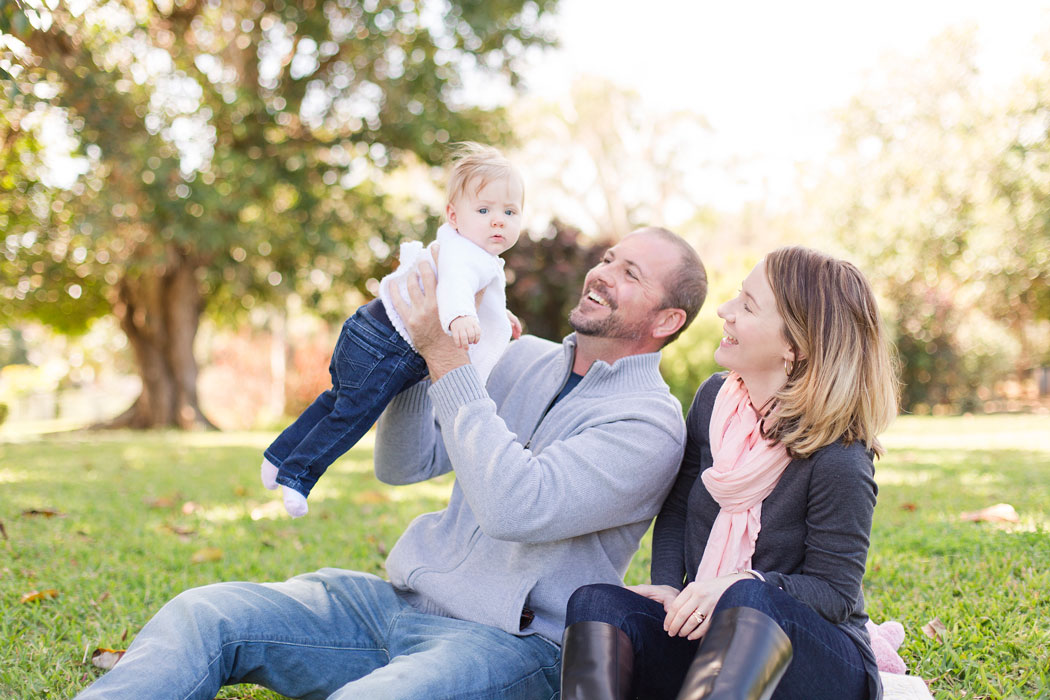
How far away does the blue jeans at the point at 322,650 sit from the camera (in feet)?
6.07

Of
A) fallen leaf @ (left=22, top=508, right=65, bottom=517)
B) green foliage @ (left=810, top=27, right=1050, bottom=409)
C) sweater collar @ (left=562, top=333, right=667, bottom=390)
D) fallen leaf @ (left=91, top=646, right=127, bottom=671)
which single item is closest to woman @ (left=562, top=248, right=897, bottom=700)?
sweater collar @ (left=562, top=333, right=667, bottom=390)

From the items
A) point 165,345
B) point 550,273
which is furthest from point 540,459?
point 165,345

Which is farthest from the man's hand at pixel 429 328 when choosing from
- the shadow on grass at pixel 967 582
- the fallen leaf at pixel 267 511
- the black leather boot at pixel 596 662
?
the fallen leaf at pixel 267 511

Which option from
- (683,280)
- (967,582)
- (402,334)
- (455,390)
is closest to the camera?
(455,390)

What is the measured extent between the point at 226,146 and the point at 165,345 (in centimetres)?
426

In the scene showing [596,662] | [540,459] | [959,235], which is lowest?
[596,662]

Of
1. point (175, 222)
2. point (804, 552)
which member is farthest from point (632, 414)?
point (175, 222)

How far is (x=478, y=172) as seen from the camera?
8.18 ft

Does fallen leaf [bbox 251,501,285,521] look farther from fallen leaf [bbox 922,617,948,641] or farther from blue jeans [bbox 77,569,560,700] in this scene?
fallen leaf [bbox 922,617,948,641]

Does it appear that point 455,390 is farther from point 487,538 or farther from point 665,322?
point 665,322

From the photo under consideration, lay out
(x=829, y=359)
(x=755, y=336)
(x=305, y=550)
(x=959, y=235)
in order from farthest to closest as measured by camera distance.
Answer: (x=959, y=235) → (x=305, y=550) → (x=755, y=336) → (x=829, y=359)

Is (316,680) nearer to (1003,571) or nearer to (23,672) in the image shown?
(23,672)

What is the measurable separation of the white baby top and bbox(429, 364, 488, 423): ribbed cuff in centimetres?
15

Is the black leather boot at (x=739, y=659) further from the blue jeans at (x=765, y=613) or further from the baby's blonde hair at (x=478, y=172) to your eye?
the baby's blonde hair at (x=478, y=172)
